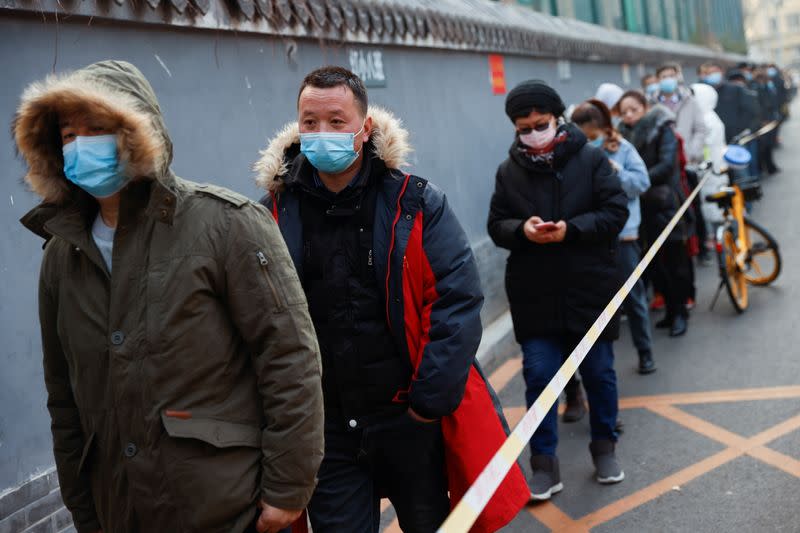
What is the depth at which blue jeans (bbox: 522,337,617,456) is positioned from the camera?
4629 millimetres

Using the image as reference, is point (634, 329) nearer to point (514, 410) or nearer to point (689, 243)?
point (514, 410)

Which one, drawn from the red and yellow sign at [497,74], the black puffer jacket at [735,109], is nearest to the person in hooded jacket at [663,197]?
the red and yellow sign at [497,74]

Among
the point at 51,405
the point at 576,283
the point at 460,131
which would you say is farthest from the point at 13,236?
the point at 460,131

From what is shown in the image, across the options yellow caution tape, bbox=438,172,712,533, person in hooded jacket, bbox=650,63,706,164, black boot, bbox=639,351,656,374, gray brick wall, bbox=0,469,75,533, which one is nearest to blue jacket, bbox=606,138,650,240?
black boot, bbox=639,351,656,374

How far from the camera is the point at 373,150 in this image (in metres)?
3.03

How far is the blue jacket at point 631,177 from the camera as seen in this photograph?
6.18 m

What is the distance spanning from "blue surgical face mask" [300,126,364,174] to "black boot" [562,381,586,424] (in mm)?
3291

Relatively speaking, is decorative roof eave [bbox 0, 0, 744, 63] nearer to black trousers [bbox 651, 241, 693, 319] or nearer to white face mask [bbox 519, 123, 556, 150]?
white face mask [bbox 519, 123, 556, 150]

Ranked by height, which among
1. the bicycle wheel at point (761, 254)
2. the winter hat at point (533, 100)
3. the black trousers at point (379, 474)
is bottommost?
the bicycle wheel at point (761, 254)

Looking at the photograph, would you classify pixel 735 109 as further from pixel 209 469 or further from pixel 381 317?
pixel 209 469

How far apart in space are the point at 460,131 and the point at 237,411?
6851 mm

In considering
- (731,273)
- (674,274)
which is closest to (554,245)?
→ (674,274)

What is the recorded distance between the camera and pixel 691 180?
890cm

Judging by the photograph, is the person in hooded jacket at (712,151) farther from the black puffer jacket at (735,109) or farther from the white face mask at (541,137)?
the white face mask at (541,137)
